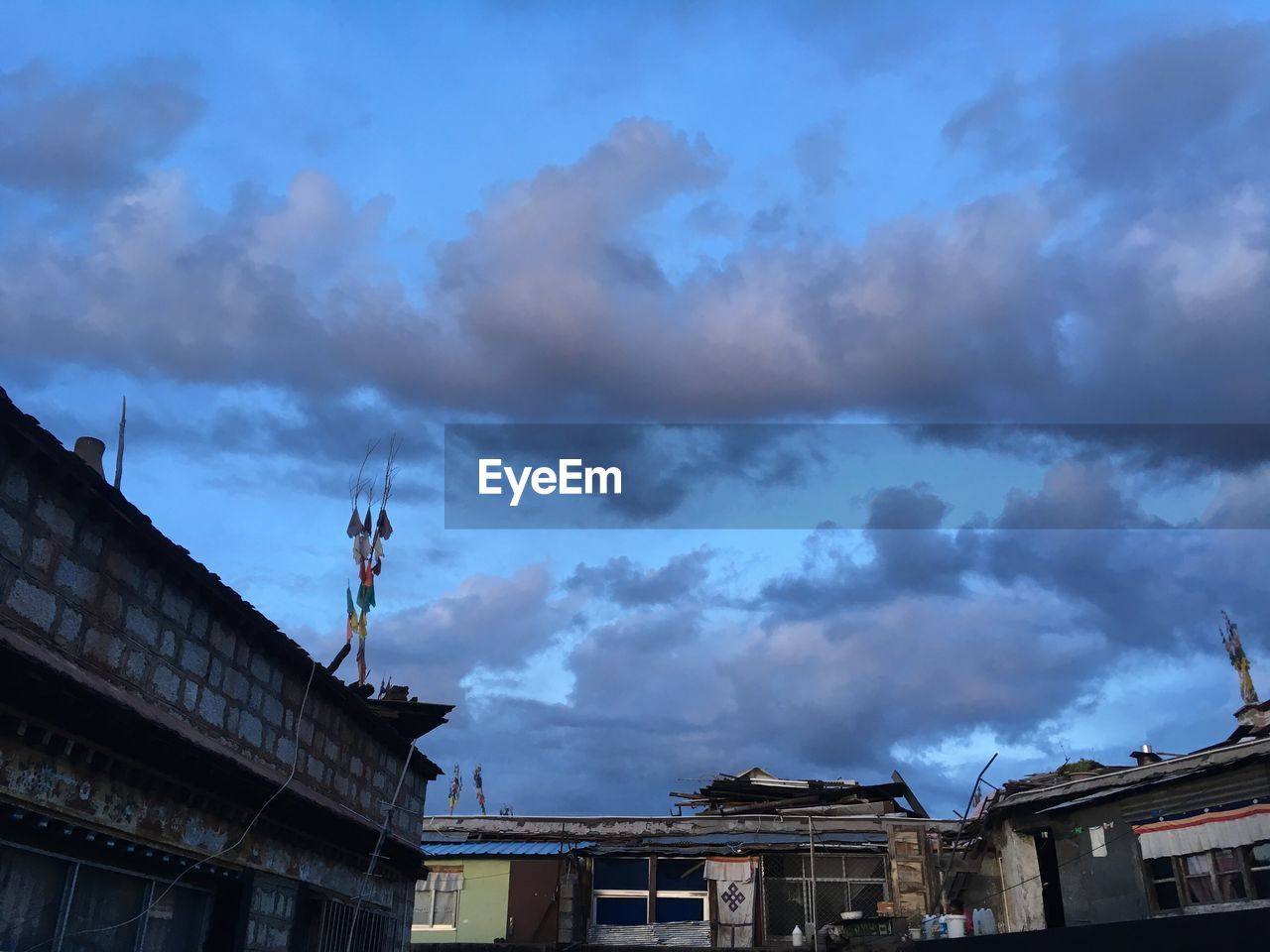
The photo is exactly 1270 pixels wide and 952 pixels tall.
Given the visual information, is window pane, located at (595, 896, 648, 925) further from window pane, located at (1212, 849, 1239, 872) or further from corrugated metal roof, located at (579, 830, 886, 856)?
window pane, located at (1212, 849, 1239, 872)

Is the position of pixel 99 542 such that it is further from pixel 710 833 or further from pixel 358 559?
pixel 710 833

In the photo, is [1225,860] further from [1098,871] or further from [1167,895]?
[1098,871]

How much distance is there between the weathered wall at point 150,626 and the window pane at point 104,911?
3.81 feet

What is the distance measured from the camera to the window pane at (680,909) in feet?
75.7

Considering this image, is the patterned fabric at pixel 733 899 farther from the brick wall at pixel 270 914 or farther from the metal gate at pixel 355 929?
the brick wall at pixel 270 914

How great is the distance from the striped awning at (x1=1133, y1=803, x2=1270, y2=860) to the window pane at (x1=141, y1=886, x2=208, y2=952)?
53.1 ft

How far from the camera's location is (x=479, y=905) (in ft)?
76.7

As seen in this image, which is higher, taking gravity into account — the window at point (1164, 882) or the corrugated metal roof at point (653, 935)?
the window at point (1164, 882)

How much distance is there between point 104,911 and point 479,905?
1747 cm

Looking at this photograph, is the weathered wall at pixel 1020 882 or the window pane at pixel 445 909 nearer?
the weathered wall at pixel 1020 882

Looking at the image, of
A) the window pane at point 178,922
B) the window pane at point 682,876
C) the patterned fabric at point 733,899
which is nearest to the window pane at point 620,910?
the window pane at point 682,876

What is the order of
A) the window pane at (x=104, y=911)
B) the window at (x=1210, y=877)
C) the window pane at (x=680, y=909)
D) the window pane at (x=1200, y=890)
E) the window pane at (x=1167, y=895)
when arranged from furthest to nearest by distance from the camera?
the window pane at (x=680, y=909) → the window pane at (x=1167, y=895) → the window pane at (x=1200, y=890) → the window at (x=1210, y=877) → the window pane at (x=104, y=911)

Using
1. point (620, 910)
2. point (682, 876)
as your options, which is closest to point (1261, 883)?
point (682, 876)

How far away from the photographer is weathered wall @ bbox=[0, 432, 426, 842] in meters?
6.30
